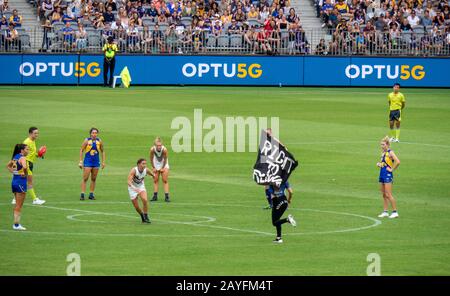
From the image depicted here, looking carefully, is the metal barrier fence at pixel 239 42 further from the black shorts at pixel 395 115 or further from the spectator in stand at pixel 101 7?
the black shorts at pixel 395 115

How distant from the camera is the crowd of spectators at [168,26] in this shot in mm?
60938

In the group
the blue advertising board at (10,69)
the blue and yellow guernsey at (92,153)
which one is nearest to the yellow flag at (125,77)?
the blue advertising board at (10,69)

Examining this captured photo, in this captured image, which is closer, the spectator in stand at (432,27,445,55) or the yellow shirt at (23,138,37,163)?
the yellow shirt at (23,138,37,163)

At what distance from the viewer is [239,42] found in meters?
A: 61.9

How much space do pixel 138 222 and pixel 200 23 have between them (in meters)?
36.7

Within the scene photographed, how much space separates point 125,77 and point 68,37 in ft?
13.3

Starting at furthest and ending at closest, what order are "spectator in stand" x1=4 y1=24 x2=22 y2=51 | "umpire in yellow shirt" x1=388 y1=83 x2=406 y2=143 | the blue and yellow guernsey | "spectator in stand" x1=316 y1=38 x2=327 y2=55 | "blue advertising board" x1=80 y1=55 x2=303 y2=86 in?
"spectator in stand" x1=316 y1=38 x2=327 y2=55 → "blue advertising board" x1=80 y1=55 x2=303 y2=86 → "spectator in stand" x1=4 y1=24 x2=22 y2=51 → "umpire in yellow shirt" x1=388 y1=83 x2=406 y2=143 → the blue and yellow guernsey

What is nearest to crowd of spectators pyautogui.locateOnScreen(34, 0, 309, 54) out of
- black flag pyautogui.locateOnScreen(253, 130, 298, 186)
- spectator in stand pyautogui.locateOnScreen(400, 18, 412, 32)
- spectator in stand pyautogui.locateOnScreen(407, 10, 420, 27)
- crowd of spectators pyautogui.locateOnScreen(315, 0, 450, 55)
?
crowd of spectators pyautogui.locateOnScreen(315, 0, 450, 55)

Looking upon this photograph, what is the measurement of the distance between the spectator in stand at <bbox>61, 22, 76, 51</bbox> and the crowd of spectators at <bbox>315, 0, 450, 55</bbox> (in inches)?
569

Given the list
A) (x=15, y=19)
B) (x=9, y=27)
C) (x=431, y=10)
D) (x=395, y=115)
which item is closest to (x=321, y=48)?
(x=431, y=10)

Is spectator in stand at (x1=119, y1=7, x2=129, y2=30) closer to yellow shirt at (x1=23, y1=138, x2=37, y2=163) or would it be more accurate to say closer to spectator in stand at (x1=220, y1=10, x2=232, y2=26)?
spectator in stand at (x1=220, y1=10, x2=232, y2=26)

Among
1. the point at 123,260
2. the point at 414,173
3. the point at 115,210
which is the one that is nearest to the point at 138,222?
the point at 115,210

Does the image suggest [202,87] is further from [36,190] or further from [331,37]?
[36,190]

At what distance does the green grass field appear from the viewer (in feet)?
72.0
